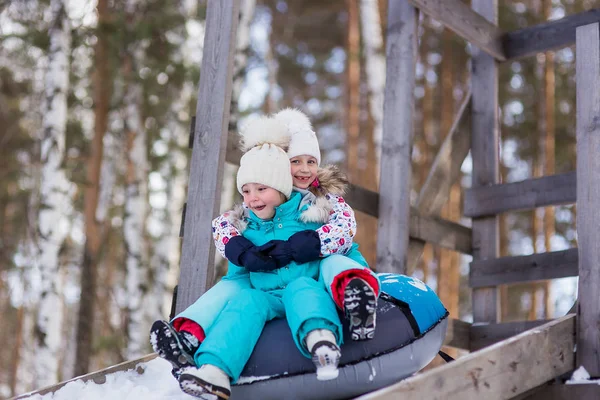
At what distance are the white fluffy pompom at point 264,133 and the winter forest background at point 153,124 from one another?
3.24 metres

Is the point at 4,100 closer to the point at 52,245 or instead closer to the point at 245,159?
the point at 52,245

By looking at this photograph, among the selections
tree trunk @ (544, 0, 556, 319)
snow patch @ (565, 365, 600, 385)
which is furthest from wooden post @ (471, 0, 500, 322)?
tree trunk @ (544, 0, 556, 319)

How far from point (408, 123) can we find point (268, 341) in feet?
7.50

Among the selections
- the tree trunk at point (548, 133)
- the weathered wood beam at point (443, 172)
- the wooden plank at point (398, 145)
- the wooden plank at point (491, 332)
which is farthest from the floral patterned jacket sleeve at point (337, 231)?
the tree trunk at point (548, 133)

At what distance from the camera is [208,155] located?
3812 mm

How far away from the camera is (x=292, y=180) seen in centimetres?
340

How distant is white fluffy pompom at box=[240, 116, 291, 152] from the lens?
347 cm

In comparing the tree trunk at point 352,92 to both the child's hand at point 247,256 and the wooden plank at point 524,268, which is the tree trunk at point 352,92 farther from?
the child's hand at point 247,256

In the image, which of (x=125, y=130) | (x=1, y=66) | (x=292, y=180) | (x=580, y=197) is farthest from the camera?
(x=1, y=66)

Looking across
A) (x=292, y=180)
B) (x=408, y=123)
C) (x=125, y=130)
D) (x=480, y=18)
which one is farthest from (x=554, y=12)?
(x=292, y=180)

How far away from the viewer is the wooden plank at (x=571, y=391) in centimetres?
371

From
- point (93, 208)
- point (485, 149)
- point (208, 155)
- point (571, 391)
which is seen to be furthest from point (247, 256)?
point (93, 208)

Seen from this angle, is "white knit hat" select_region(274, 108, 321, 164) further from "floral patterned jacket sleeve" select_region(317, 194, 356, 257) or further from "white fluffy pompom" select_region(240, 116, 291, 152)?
"floral patterned jacket sleeve" select_region(317, 194, 356, 257)

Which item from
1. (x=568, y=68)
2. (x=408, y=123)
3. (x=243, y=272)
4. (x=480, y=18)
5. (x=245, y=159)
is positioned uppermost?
(x=568, y=68)
